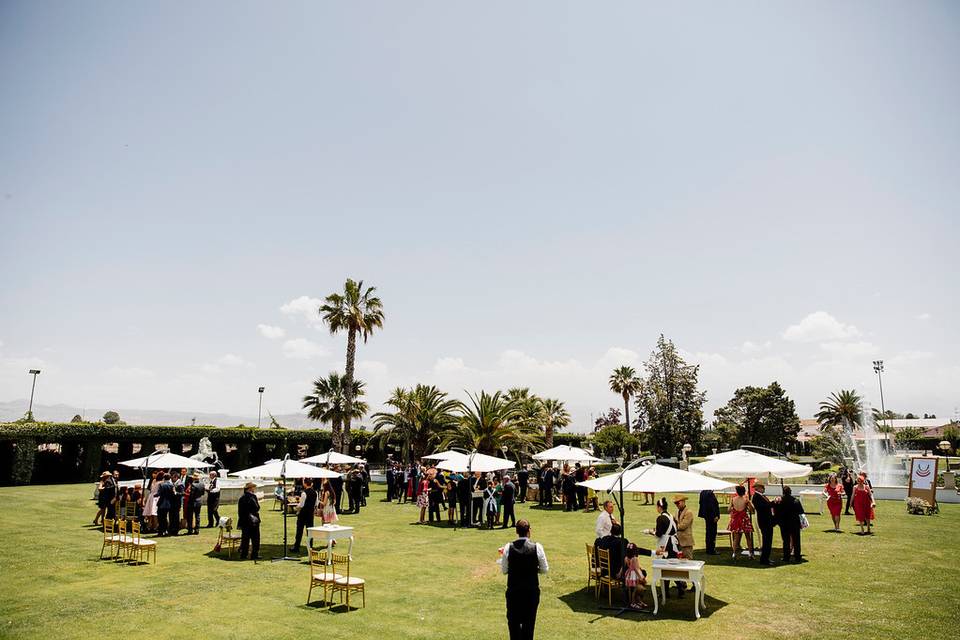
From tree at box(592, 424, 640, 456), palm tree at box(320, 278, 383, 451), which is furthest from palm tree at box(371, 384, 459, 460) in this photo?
tree at box(592, 424, 640, 456)

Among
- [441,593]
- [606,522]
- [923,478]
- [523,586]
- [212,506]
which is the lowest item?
[441,593]

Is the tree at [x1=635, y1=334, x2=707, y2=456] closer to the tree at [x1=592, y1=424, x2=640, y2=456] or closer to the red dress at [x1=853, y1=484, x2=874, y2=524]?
the tree at [x1=592, y1=424, x2=640, y2=456]

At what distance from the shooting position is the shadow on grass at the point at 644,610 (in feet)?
31.6

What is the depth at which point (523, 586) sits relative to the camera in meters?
7.21

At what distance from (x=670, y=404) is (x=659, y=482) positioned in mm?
45160

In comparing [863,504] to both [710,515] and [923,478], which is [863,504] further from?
[923,478]

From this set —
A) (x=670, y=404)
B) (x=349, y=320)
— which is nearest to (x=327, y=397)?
(x=349, y=320)

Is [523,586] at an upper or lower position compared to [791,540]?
upper

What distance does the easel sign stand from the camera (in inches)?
857

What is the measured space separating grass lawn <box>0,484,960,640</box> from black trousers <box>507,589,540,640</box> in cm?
157

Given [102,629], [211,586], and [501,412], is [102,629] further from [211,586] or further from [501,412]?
[501,412]

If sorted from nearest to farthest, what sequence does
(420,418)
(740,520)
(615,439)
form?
(740,520) → (420,418) → (615,439)

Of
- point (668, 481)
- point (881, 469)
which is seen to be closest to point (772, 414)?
point (881, 469)

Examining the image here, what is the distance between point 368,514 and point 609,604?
1413cm
